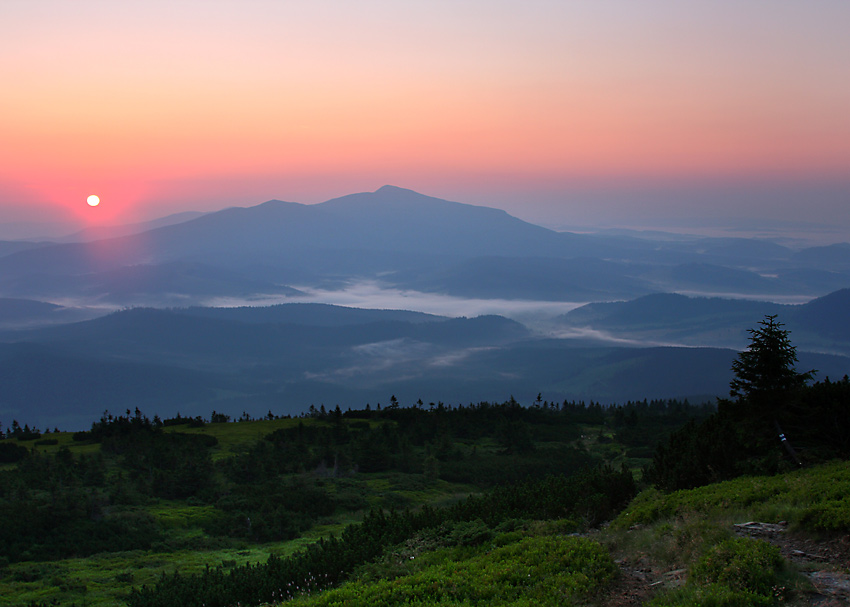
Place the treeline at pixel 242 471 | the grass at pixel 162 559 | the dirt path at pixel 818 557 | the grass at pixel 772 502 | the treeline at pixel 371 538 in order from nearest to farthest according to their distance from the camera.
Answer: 1. the dirt path at pixel 818 557
2. the grass at pixel 772 502
3. the treeline at pixel 371 538
4. the grass at pixel 162 559
5. the treeline at pixel 242 471

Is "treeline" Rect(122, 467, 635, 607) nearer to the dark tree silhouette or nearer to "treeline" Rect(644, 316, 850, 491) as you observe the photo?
"treeline" Rect(644, 316, 850, 491)

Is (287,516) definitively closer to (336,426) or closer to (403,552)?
(403,552)

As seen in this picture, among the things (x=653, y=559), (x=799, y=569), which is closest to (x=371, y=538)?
(x=653, y=559)

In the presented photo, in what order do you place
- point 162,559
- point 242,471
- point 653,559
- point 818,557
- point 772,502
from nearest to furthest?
point 818,557, point 653,559, point 772,502, point 162,559, point 242,471

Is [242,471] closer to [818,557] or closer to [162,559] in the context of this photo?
[162,559]

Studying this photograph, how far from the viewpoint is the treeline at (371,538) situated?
18.6m

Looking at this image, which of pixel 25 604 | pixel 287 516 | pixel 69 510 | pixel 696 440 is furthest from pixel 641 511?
pixel 69 510

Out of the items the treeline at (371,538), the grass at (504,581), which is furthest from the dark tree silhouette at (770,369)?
the grass at (504,581)

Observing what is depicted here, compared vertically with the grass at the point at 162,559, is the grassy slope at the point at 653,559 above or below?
above

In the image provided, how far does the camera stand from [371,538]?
20.7 metres

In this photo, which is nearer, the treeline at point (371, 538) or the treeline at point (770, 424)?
the treeline at point (770, 424)

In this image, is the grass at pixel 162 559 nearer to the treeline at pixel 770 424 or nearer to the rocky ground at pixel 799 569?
the rocky ground at pixel 799 569

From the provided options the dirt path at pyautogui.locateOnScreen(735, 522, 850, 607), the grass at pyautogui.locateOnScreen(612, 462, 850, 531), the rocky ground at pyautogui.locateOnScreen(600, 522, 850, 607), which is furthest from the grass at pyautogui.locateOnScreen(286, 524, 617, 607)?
the grass at pyautogui.locateOnScreen(612, 462, 850, 531)

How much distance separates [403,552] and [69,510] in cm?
2793
